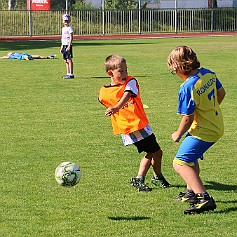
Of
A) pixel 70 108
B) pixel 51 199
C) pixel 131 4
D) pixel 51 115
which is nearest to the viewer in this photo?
pixel 51 199

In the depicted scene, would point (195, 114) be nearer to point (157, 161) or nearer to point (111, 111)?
point (111, 111)

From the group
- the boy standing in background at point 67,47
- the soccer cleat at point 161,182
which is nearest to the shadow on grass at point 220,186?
the soccer cleat at point 161,182

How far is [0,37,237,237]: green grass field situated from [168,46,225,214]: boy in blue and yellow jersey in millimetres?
343

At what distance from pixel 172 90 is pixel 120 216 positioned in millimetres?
11484

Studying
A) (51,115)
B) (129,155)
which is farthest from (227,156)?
(51,115)

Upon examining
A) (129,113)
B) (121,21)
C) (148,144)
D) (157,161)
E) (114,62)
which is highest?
(121,21)

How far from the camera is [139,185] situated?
28.7 feet

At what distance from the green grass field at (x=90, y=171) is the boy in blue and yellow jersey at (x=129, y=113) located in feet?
1.23

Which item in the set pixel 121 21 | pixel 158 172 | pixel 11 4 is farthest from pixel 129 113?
pixel 11 4

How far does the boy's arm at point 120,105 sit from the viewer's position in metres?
8.27

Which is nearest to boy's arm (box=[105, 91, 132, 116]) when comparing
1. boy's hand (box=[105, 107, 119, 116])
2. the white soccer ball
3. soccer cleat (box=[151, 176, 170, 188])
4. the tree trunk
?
boy's hand (box=[105, 107, 119, 116])

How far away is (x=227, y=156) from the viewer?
10.6 m

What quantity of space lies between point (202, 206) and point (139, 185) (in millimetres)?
1298

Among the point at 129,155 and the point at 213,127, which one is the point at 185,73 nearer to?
the point at 213,127
